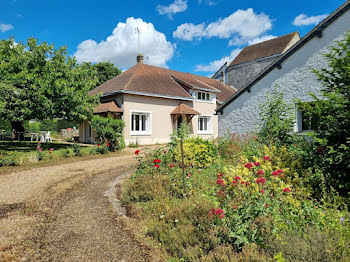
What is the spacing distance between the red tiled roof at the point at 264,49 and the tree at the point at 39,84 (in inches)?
878

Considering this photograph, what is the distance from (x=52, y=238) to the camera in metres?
3.58

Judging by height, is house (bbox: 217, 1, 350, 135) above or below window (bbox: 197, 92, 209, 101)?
below

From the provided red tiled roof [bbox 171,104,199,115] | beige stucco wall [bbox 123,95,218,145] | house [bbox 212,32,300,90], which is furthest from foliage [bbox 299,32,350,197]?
house [bbox 212,32,300,90]

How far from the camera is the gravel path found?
3189 millimetres

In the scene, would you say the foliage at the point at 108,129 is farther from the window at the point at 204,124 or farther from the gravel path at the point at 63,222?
the window at the point at 204,124

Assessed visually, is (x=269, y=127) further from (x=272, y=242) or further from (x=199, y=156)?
(x=272, y=242)

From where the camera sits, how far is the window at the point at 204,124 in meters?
21.8

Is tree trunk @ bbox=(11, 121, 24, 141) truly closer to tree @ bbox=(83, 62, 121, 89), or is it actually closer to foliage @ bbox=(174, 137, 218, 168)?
tree @ bbox=(83, 62, 121, 89)

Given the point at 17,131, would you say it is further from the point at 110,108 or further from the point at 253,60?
the point at 253,60

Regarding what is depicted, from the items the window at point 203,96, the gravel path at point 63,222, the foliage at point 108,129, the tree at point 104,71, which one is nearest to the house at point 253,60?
the window at point 203,96

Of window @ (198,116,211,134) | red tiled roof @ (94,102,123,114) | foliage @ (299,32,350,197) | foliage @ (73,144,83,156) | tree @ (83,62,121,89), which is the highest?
tree @ (83,62,121,89)

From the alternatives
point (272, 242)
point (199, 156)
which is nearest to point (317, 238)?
point (272, 242)

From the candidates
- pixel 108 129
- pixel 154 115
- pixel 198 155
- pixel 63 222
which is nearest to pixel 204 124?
pixel 154 115

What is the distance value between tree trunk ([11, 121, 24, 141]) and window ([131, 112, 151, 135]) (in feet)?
38.9
